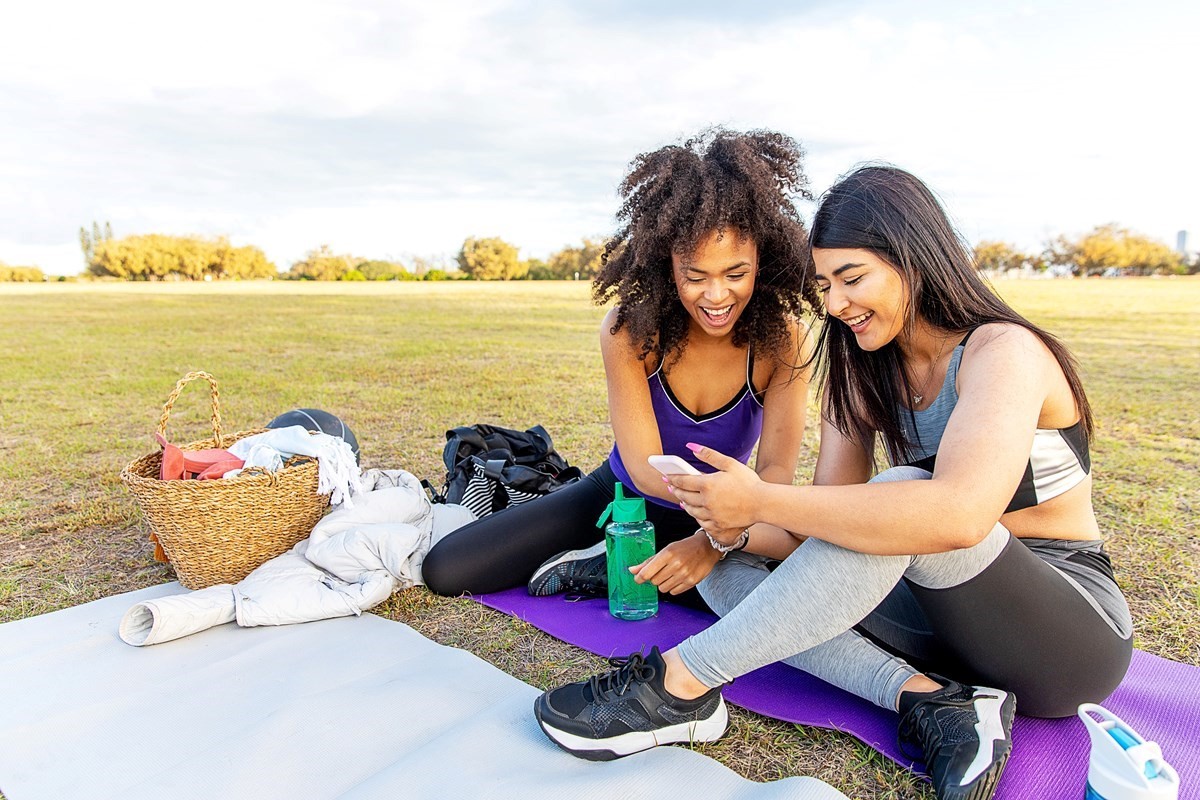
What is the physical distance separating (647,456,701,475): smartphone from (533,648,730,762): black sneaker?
1.53 feet

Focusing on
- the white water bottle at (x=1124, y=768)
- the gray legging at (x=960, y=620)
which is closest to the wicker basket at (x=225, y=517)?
the gray legging at (x=960, y=620)

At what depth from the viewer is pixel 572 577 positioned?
3.02 meters

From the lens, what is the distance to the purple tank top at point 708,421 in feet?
9.30

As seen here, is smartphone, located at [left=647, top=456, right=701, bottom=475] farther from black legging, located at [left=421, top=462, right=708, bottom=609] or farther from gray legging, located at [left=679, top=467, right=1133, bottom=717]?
black legging, located at [left=421, top=462, right=708, bottom=609]

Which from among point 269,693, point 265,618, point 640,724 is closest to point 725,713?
point 640,724

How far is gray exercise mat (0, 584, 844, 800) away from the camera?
190 centimetres

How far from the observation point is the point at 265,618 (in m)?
2.76

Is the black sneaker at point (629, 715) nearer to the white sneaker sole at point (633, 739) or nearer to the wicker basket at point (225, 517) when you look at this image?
the white sneaker sole at point (633, 739)

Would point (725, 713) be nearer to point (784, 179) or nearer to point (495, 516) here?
point (495, 516)

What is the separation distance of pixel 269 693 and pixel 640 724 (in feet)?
3.67

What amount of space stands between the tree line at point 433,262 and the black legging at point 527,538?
120 ft

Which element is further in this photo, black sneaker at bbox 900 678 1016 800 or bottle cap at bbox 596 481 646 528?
bottle cap at bbox 596 481 646 528

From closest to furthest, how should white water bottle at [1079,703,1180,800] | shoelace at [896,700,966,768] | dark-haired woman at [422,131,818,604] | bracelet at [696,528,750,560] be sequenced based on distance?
white water bottle at [1079,703,1180,800], shoelace at [896,700,966,768], bracelet at [696,528,750,560], dark-haired woman at [422,131,818,604]

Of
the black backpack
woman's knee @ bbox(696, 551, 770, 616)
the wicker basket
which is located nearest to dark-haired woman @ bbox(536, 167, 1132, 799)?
woman's knee @ bbox(696, 551, 770, 616)
